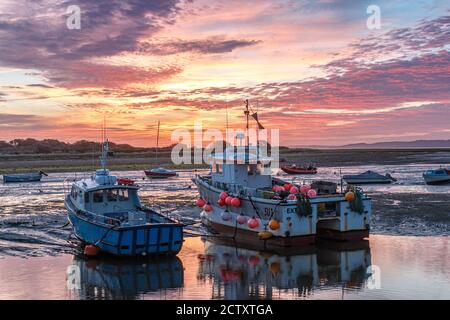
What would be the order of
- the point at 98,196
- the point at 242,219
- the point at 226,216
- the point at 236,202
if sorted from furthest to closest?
the point at 226,216 < the point at 236,202 < the point at 242,219 < the point at 98,196

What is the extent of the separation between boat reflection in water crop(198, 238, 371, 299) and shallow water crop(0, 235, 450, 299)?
32 mm

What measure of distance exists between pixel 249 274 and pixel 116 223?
A: 631cm

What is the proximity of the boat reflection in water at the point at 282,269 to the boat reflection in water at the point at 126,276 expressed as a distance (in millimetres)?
1188

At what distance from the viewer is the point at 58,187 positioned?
5841 centimetres

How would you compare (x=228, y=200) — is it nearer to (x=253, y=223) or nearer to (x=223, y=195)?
(x=223, y=195)

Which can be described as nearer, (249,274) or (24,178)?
(249,274)

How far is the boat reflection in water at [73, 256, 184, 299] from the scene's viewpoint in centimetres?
1750

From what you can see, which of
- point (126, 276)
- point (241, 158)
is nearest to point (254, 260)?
→ point (126, 276)

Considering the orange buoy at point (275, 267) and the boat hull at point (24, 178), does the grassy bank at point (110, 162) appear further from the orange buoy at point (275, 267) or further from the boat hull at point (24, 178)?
the orange buoy at point (275, 267)

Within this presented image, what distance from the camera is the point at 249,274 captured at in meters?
19.7

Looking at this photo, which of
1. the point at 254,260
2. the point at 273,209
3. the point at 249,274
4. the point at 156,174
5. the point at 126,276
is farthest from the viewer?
the point at 156,174

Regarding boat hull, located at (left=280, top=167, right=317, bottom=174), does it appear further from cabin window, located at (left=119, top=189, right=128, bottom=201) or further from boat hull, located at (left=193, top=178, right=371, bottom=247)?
cabin window, located at (left=119, top=189, right=128, bottom=201)

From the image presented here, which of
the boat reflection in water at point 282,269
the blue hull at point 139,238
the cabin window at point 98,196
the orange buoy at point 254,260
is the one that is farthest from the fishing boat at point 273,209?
the cabin window at point 98,196

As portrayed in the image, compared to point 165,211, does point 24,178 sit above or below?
above
